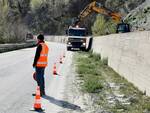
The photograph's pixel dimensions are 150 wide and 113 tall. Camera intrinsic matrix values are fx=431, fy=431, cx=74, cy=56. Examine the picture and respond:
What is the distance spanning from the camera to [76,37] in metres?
52.7

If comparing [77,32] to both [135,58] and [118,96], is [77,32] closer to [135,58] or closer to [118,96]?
[135,58]

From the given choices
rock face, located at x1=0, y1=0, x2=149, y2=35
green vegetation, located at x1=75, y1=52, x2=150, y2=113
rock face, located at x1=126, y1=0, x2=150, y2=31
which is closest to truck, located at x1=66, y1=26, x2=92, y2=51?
rock face, located at x1=126, y1=0, x2=150, y2=31

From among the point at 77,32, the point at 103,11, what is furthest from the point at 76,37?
the point at 103,11

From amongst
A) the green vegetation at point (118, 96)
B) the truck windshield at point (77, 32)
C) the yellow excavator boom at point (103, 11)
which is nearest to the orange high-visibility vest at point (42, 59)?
the green vegetation at point (118, 96)

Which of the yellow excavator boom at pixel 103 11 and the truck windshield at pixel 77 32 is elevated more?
the yellow excavator boom at pixel 103 11

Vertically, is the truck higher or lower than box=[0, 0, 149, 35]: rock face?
lower

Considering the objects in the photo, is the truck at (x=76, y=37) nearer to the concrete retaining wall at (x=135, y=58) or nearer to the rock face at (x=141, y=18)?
the rock face at (x=141, y=18)

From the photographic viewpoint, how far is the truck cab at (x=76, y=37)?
52.3 meters

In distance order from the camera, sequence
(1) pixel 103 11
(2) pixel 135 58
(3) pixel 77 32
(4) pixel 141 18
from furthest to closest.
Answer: (3) pixel 77 32, (1) pixel 103 11, (4) pixel 141 18, (2) pixel 135 58

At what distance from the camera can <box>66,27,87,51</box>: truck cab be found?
52344 millimetres

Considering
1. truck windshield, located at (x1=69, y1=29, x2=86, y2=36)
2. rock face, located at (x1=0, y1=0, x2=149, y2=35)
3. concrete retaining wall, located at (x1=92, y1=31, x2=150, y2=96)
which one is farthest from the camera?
rock face, located at (x1=0, y1=0, x2=149, y2=35)

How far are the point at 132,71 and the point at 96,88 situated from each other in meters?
1.96

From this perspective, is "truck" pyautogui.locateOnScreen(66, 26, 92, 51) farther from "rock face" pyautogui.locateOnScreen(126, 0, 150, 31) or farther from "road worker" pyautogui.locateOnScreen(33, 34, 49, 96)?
"road worker" pyautogui.locateOnScreen(33, 34, 49, 96)

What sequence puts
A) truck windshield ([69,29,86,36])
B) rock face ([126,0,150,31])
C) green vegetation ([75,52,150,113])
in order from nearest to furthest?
green vegetation ([75,52,150,113]), rock face ([126,0,150,31]), truck windshield ([69,29,86,36])
